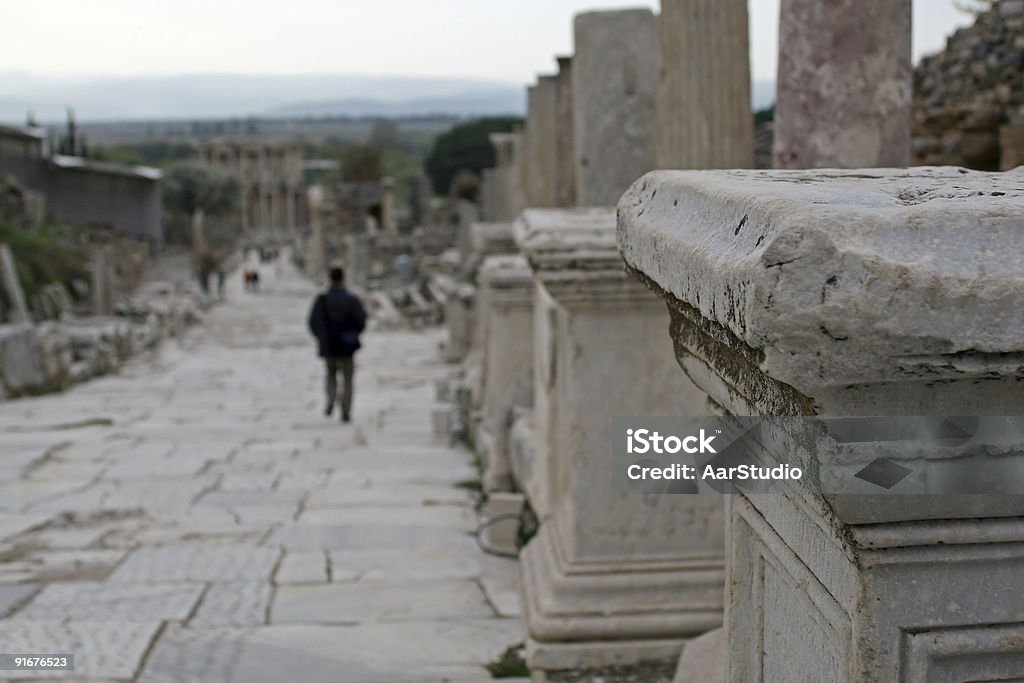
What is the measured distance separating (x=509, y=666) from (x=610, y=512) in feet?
2.04

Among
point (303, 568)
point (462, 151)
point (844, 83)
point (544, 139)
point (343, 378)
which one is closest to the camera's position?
point (844, 83)

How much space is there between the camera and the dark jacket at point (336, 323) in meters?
8.62

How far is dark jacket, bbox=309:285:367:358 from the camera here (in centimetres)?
862

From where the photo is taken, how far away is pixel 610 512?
349cm

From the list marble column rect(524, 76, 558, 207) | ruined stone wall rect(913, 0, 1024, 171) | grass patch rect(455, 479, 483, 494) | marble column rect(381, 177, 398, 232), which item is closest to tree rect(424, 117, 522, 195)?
marble column rect(381, 177, 398, 232)

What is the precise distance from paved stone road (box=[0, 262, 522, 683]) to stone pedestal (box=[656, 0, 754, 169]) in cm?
195

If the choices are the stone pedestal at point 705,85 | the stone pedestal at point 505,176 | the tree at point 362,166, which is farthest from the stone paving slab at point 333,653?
the tree at point 362,166

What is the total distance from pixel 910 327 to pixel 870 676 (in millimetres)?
437

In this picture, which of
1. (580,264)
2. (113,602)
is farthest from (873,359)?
(113,602)

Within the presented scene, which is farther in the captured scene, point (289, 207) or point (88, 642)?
point (289, 207)

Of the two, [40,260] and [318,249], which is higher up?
[40,260]

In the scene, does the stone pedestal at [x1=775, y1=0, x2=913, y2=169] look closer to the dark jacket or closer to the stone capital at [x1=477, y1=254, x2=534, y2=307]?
the stone capital at [x1=477, y1=254, x2=534, y2=307]

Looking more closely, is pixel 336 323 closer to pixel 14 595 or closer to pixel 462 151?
pixel 14 595

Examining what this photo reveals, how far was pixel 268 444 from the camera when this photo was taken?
26.4ft
